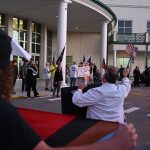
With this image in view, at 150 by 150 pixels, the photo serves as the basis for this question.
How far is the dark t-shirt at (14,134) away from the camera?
6.23ft

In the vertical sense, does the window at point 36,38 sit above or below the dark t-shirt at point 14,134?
above

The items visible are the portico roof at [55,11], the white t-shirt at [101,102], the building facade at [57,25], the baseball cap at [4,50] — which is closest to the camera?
the baseball cap at [4,50]

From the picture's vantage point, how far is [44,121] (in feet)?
8.86

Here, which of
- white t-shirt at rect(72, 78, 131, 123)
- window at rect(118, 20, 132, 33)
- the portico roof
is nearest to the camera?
white t-shirt at rect(72, 78, 131, 123)

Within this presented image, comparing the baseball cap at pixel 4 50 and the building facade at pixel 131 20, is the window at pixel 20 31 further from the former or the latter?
the baseball cap at pixel 4 50

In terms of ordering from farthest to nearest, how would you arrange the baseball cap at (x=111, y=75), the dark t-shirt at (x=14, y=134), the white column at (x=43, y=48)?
the white column at (x=43, y=48) < the baseball cap at (x=111, y=75) < the dark t-shirt at (x=14, y=134)

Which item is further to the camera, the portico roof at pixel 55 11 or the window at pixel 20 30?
the window at pixel 20 30

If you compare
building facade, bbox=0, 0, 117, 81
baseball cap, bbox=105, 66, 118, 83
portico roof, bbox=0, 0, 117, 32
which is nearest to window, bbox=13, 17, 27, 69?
building facade, bbox=0, 0, 117, 81

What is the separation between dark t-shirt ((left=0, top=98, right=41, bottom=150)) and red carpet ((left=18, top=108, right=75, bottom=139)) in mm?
610

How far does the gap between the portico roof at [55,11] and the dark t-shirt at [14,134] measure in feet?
78.4

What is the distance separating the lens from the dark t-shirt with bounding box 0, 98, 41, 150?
74.8 inches

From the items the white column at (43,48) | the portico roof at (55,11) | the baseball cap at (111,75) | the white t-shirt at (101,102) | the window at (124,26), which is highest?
the window at (124,26)

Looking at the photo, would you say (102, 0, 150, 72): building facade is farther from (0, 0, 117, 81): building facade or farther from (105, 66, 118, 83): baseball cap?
(105, 66, 118, 83): baseball cap

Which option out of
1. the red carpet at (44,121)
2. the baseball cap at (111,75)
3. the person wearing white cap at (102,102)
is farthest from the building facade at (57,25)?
the red carpet at (44,121)
